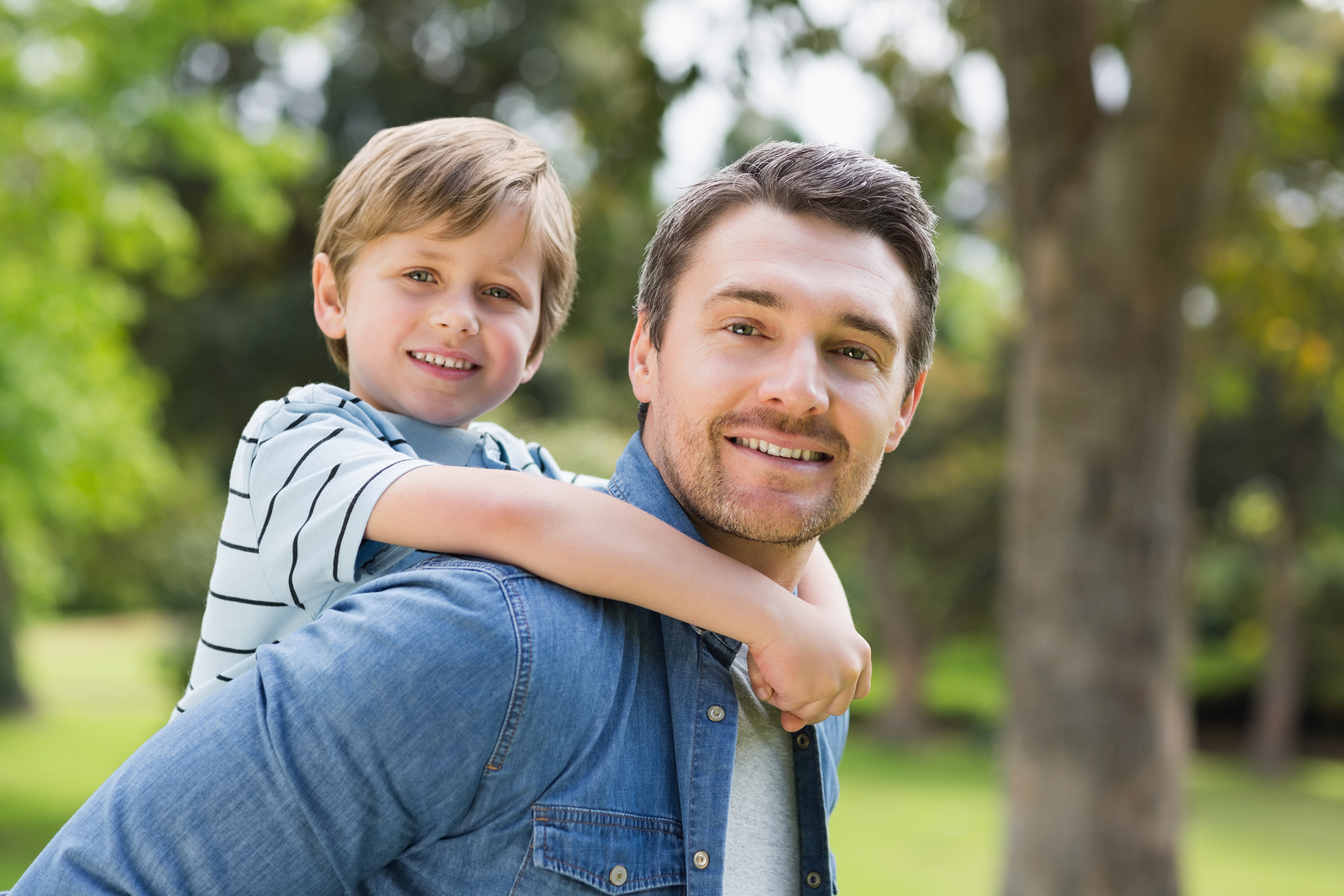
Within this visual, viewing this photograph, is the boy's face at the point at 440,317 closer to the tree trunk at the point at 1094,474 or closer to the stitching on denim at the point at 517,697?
the stitching on denim at the point at 517,697

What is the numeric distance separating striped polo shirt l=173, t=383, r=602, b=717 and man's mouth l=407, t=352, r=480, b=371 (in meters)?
0.12

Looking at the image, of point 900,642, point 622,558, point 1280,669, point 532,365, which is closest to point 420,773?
point 622,558

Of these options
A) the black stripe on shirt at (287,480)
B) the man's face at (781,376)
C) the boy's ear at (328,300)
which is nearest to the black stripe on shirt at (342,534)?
the black stripe on shirt at (287,480)

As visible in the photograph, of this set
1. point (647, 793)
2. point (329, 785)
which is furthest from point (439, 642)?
point (647, 793)

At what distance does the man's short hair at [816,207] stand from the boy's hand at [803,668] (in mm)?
383

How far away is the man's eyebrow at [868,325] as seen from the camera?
5.03 ft

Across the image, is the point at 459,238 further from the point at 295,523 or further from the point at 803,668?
the point at 803,668

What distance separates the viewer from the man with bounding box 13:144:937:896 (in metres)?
1.21

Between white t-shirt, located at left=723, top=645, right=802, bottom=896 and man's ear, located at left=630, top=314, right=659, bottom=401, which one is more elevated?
man's ear, located at left=630, top=314, right=659, bottom=401

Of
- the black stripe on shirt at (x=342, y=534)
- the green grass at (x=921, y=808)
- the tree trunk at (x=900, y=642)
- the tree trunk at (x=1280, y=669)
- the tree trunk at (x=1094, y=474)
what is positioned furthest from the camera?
the tree trunk at (x=900, y=642)

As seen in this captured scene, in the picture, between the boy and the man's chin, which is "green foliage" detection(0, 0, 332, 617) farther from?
the man's chin

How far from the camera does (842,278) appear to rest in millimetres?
1555

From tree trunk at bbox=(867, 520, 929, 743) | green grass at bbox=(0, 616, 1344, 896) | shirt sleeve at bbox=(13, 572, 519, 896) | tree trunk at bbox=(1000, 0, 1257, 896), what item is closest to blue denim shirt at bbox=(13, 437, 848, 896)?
shirt sleeve at bbox=(13, 572, 519, 896)

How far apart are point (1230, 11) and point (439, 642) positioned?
460 cm
